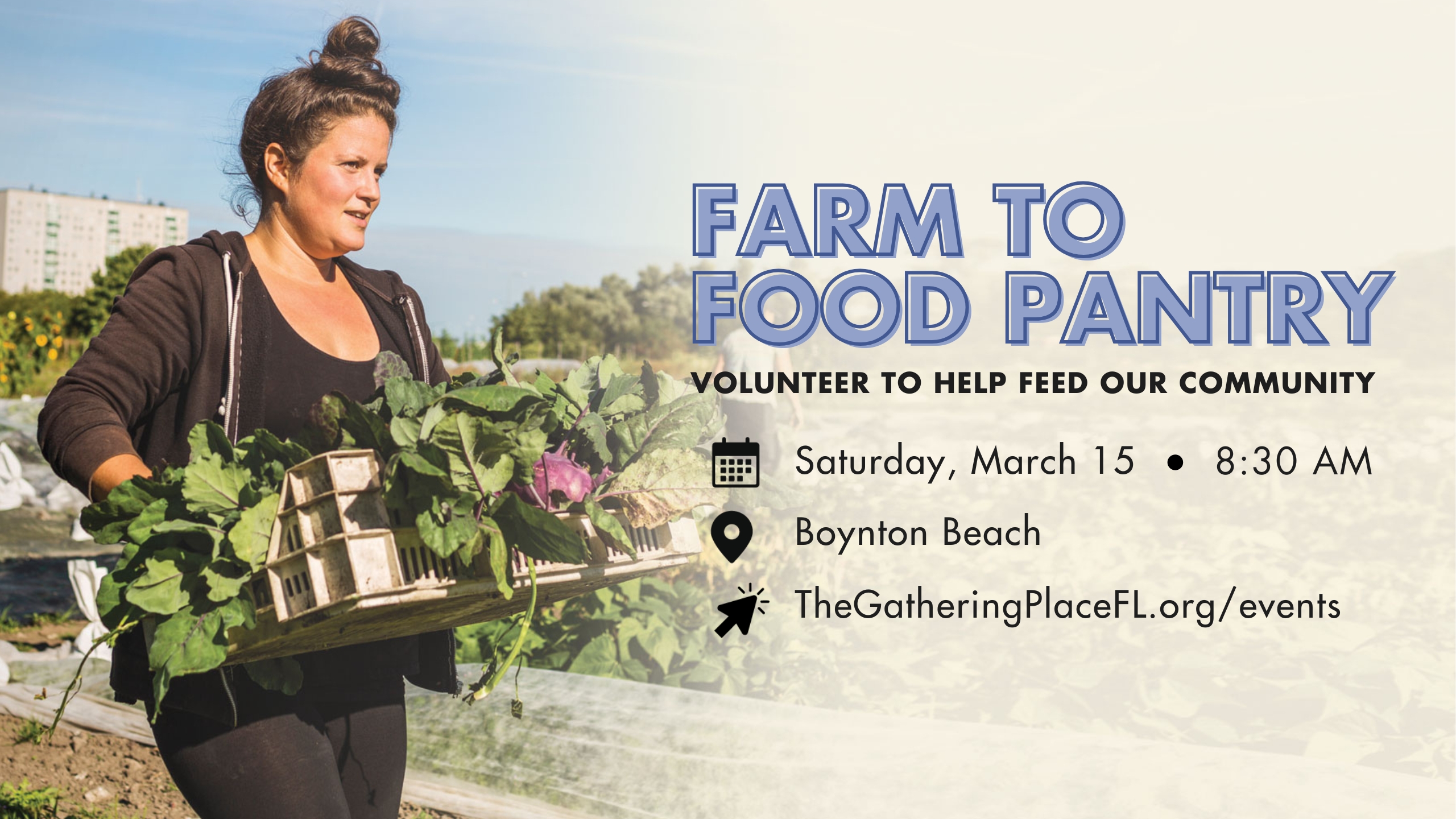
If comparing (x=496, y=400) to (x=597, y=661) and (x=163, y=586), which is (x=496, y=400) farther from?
(x=597, y=661)

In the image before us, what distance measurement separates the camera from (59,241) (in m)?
11.1

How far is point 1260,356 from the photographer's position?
9234 mm

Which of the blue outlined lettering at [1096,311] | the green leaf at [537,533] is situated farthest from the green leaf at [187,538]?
the blue outlined lettering at [1096,311]

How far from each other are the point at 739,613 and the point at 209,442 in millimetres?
2562

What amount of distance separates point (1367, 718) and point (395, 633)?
299cm

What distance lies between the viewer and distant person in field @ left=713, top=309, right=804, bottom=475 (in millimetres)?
5758

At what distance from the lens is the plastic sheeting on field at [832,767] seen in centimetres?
268

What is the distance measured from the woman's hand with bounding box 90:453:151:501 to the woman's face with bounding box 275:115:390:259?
0.49 meters

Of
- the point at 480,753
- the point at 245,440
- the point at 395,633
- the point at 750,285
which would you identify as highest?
the point at 750,285

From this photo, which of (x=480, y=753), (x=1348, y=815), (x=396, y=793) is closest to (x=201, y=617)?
(x=396, y=793)

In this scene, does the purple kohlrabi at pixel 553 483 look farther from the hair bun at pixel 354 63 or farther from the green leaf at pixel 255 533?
the hair bun at pixel 354 63

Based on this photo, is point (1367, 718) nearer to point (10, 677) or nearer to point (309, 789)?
point (309, 789)

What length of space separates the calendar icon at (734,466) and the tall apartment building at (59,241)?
335 inches

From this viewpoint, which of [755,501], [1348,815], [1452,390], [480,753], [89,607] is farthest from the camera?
[1452,390]
